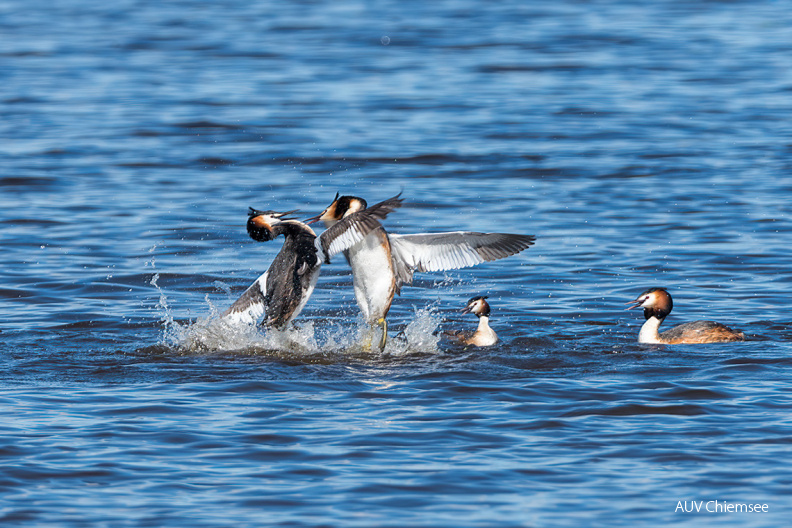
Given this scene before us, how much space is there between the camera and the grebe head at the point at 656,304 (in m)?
9.65

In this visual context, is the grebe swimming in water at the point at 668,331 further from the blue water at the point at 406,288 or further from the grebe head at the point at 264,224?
the grebe head at the point at 264,224

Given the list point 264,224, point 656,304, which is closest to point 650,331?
point 656,304

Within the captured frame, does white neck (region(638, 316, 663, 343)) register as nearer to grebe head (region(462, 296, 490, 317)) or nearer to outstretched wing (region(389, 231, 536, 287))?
outstretched wing (region(389, 231, 536, 287))

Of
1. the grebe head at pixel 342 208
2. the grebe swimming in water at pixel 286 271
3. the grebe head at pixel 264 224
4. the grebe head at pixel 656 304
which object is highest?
the grebe head at pixel 342 208

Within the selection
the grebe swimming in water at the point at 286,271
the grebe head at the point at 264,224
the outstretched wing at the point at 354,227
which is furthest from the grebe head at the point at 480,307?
the grebe head at the point at 264,224

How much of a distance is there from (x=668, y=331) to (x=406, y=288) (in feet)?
9.85

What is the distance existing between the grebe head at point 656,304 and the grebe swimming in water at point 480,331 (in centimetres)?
120

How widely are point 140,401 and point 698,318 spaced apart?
16.7 feet

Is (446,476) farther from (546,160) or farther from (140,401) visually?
(546,160)

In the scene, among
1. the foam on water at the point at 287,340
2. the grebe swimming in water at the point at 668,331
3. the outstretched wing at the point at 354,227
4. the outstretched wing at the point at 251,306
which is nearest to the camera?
the outstretched wing at the point at 354,227

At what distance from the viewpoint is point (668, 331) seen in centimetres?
953

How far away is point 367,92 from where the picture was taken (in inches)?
869

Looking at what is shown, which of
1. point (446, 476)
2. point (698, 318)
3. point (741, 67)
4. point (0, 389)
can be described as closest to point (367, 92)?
point (741, 67)

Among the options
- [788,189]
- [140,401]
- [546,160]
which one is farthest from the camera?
[546,160]
